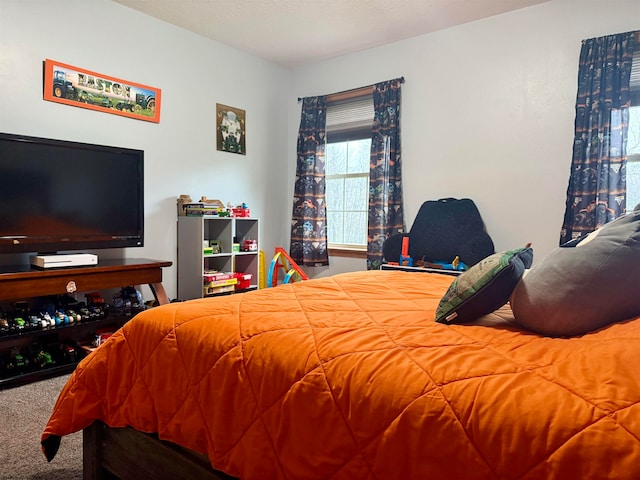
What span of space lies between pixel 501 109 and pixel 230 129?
94.0 inches

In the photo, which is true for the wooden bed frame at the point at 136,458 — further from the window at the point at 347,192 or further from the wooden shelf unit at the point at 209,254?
the window at the point at 347,192

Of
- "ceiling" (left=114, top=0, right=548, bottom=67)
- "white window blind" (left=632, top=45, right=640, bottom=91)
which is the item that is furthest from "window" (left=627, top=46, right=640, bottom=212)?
"ceiling" (left=114, top=0, right=548, bottom=67)

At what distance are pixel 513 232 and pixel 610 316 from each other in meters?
2.43

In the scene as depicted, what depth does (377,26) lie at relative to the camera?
3.65 metres

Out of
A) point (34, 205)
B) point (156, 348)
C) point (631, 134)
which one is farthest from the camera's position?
point (631, 134)

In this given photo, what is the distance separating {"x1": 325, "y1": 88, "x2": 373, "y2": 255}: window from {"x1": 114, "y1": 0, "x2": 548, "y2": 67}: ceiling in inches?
22.8

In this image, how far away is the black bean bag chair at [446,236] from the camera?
10.9 feet

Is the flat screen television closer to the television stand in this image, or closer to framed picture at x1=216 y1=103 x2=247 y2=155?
the television stand

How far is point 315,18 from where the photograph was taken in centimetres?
350

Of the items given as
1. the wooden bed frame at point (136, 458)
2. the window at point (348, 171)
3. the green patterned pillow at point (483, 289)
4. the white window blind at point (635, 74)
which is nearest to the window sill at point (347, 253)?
the window at point (348, 171)

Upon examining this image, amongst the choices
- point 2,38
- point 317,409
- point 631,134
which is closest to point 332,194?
point 631,134

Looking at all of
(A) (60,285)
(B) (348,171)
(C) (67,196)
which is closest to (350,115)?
(B) (348,171)

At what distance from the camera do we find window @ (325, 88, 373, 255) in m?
4.25

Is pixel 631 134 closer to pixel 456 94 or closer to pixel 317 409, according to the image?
pixel 456 94
